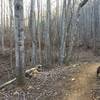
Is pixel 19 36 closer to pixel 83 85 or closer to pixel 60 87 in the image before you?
pixel 60 87

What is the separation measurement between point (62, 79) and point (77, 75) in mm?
475

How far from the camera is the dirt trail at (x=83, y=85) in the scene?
20.5ft

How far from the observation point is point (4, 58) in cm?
1778

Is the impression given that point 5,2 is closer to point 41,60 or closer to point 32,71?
point 41,60

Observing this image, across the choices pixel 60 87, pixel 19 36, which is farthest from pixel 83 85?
pixel 19 36

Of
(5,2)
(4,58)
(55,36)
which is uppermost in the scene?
(5,2)

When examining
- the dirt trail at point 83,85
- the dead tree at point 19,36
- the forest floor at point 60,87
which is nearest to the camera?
the dirt trail at point 83,85

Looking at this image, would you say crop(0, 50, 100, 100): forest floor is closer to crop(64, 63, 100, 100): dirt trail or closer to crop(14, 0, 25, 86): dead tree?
crop(64, 63, 100, 100): dirt trail

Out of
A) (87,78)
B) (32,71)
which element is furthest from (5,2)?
(87,78)

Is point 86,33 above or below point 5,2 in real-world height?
below

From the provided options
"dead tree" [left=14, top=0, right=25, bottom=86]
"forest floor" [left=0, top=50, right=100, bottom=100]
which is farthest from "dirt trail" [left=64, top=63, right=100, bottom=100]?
"dead tree" [left=14, top=0, right=25, bottom=86]


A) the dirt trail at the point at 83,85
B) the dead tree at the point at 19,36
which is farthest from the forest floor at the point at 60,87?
the dead tree at the point at 19,36

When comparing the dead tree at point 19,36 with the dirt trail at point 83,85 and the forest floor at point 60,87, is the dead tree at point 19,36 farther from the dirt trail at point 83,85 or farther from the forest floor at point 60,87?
the dirt trail at point 83,85

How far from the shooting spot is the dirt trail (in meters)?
6.25
